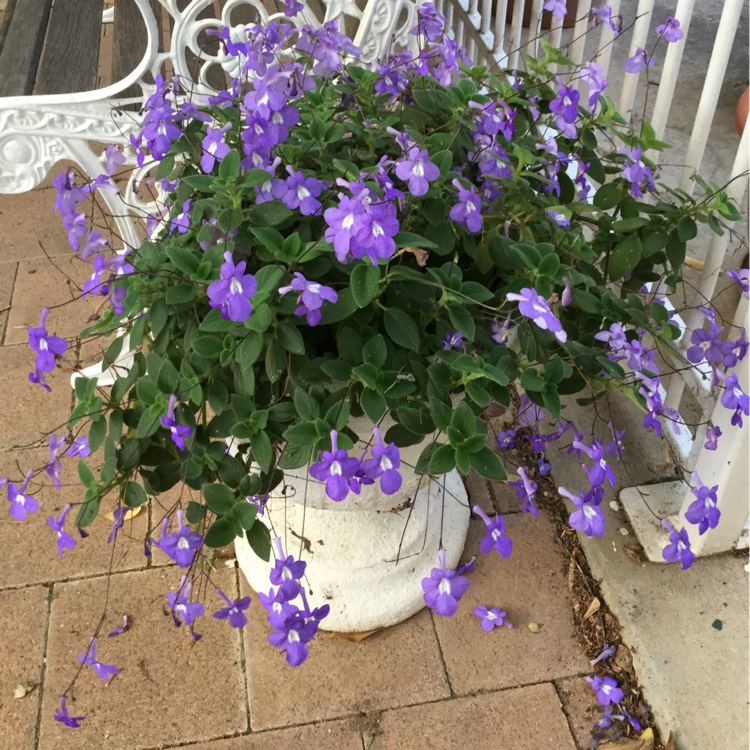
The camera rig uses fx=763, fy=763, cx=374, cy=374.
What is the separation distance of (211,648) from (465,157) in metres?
1.20

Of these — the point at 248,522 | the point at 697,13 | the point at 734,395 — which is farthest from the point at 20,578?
the point at 697,13

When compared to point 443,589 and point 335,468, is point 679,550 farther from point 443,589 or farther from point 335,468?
point 335,468

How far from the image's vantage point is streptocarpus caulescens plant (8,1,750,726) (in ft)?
3.69

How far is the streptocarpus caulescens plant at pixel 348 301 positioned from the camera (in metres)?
1.12

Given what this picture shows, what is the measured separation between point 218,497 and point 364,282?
→ 0.42 metres

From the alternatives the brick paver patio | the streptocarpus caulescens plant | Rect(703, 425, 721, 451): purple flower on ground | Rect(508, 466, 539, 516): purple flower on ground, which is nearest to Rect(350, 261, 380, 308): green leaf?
the streptocarpus caulescens plant

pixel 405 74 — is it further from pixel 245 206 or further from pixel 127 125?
pixel 127 125

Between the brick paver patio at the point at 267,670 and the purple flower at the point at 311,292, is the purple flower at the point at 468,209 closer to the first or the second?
the purple flower at the point at 311,292

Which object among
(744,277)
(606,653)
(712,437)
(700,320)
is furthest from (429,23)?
(606,653)

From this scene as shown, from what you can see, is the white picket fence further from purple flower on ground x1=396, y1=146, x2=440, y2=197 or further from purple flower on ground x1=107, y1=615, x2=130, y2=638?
purple flower on ground x1=107, y1=615, x2=130, y2=638

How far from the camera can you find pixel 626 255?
1.42 m

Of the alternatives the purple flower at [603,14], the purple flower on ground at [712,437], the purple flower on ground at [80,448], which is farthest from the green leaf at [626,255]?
the purple flower on ground at [80,448]

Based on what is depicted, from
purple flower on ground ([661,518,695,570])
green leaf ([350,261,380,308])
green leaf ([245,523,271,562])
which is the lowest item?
purple flower on ground ([661,518,695,570])

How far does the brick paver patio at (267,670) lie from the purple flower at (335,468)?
2.66 ft
